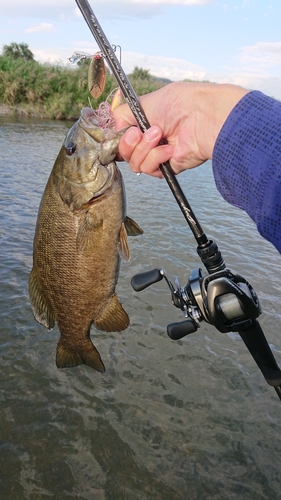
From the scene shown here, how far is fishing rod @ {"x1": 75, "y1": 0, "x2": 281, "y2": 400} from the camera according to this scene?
2.06 metres

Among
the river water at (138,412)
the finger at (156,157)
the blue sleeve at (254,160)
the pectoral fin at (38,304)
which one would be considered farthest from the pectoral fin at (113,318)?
the river water at (138,412)

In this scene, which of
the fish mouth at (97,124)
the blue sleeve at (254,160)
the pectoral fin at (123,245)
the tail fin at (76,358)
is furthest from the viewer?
the tail fin at (76,358)

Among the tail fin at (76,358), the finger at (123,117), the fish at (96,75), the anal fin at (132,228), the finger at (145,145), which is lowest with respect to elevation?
the tail fin at (76,358)

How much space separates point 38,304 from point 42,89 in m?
25.7

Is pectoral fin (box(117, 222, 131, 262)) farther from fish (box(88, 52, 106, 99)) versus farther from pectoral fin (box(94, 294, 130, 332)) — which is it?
fish (box(88, 52, 106, 99))

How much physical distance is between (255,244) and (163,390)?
517cm

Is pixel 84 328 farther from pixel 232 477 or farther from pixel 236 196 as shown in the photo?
pixel 232 477

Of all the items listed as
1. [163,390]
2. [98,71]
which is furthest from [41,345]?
[98,71]

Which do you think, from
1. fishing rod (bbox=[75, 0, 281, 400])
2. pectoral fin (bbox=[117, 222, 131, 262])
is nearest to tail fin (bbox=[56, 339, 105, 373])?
fishing rod (bbox=[75, 0, 281, 400])

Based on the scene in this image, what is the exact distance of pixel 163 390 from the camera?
14.1 ft

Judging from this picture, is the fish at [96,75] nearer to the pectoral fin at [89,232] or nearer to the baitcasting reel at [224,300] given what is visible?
the pectoral fin at [89,232]

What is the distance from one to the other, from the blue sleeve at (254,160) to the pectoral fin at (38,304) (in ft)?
4.52

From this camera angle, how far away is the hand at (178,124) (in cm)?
203

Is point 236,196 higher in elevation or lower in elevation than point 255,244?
higher
